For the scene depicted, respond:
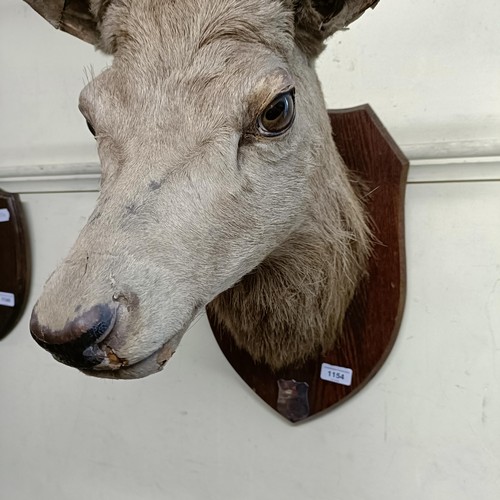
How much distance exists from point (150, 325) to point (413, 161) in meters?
0.53

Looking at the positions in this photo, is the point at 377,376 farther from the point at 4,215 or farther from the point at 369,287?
the point at 4,215

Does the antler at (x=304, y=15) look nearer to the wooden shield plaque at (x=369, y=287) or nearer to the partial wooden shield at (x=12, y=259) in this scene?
the wooden shield plaque at (x=369, y=287)

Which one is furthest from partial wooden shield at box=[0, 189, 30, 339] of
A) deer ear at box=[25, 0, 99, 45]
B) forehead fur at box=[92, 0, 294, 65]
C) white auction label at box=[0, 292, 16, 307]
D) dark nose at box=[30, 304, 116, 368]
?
dark nose at box=[30, 304, 116, 368]

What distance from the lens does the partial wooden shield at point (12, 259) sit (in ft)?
3.66

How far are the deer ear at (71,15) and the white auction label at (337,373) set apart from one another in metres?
0.60

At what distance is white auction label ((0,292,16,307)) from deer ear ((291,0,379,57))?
84 centimetres

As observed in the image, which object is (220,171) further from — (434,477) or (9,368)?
(9,368)

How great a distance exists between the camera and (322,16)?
610 mm

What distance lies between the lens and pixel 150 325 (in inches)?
17.7

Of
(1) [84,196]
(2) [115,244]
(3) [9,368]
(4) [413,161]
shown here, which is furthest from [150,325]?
(3) [9,368]

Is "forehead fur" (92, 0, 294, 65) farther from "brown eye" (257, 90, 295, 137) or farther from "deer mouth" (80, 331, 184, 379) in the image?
"deer mouth" (80, 331, 184, 379)

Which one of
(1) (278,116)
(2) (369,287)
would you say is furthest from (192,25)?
(2) (369,287)

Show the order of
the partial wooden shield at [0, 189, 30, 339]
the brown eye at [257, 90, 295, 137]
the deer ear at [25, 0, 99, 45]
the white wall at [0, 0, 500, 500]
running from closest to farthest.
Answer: the brown eye at [257, 90, 295, 137], the deer ear at [25, 0, 99, 45], the white wall at [0, 0, 500, 500], the partial wooden shield at [0, 189, 30, 339]

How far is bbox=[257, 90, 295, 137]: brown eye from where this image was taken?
0.54m
